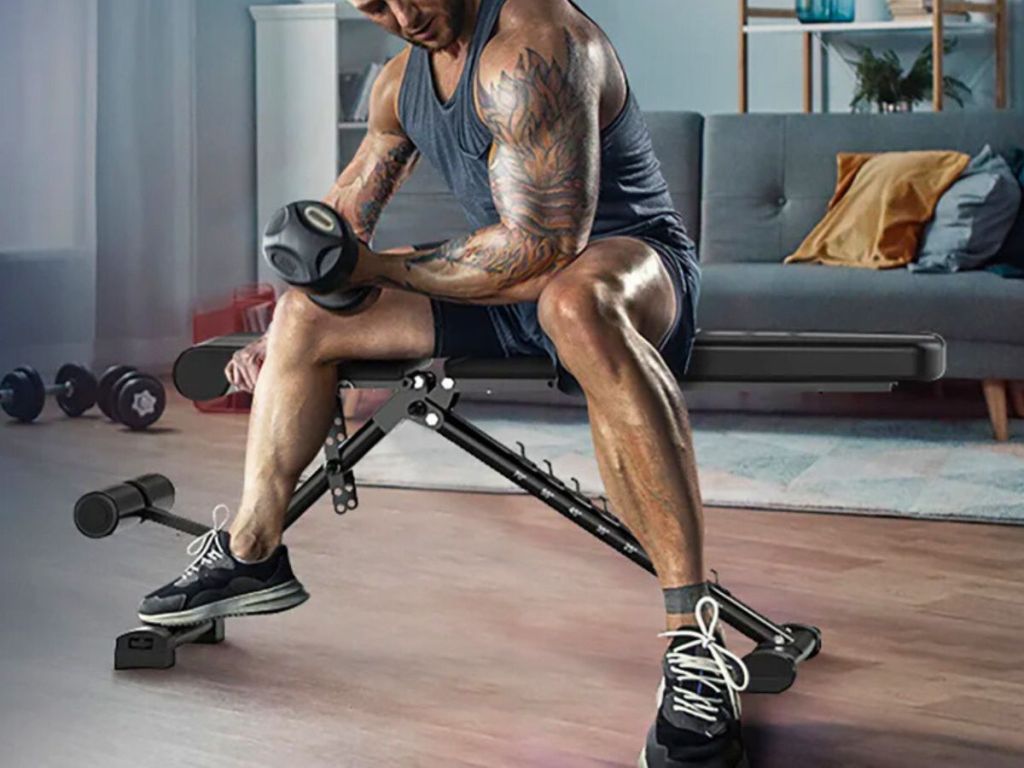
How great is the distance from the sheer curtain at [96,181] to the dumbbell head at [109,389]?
0.63 meters

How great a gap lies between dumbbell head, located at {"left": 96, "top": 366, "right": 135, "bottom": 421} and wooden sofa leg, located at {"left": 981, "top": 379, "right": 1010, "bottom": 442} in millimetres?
1873

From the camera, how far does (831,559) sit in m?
2.55

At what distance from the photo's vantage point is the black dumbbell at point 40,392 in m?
3.86

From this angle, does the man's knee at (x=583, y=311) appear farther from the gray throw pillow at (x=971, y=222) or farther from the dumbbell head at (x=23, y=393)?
the dumbbell head at (x=23, y=393)

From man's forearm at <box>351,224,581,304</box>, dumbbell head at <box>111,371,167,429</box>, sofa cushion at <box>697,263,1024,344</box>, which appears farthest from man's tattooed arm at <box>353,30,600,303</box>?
dumbbell head at <box>111,371,167,429</box>

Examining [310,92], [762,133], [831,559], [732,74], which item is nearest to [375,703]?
[831,559]

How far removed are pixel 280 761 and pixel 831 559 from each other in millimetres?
1147

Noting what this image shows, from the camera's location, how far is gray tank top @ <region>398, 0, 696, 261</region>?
188 cm

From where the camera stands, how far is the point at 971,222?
3736 millimetres

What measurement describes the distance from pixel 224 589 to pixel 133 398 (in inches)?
72.4

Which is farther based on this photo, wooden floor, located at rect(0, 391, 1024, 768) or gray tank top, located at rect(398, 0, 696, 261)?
gray tank top, located at rect(398, 0, 696, 261)

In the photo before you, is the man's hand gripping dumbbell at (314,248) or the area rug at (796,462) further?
the area rug at (796,462)

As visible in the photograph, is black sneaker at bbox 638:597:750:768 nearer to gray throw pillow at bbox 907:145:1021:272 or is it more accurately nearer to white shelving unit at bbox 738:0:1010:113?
gray throw pillow at bbox 907:145:1021:272

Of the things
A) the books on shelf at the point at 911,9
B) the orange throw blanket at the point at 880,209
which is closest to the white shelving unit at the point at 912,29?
the books on shelf at the point at 911,9
